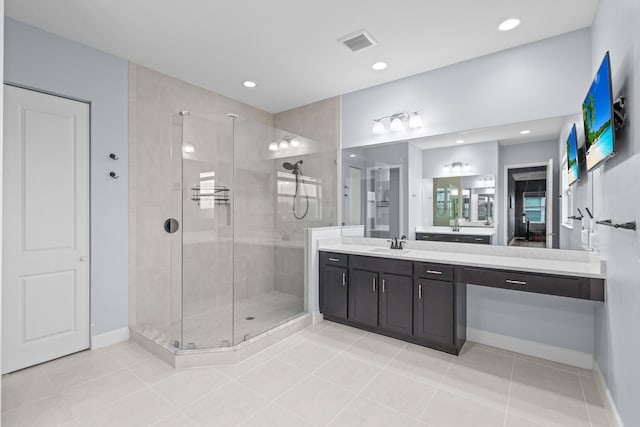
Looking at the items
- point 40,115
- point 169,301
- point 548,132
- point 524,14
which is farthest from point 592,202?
point 40,115

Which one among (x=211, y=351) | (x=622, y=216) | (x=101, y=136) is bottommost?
(x=211, y=351)

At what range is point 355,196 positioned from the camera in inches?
149

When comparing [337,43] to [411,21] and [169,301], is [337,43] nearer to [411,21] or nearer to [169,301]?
[411,21]

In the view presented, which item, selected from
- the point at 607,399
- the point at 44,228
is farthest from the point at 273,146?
the point at 607,399

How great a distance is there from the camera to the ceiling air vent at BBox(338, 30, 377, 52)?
2.54 m

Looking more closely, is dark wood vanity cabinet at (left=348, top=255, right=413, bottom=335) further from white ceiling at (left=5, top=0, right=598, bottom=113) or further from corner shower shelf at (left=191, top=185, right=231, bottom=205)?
white ceiling at (left=5, top=0, right=598, bottom=113)

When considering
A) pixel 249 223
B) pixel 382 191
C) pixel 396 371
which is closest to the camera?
pixel 396 371

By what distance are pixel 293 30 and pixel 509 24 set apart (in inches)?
67.7

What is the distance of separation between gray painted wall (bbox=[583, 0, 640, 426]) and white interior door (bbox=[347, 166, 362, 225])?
219 centimetres

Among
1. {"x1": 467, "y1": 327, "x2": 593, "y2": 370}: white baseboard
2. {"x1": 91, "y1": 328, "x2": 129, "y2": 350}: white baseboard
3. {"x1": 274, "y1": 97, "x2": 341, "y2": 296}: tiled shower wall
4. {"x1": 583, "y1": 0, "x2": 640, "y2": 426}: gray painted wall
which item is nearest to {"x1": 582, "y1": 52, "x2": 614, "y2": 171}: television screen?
{"x1": 583, "y1": 0, "x2": 640, "y2": 426}: gray painted wall

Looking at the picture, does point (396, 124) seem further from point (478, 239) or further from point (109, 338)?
point (109, 338)

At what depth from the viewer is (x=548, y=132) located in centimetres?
265

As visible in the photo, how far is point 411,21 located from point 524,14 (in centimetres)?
82

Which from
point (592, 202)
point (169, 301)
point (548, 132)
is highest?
point (548, 132)
